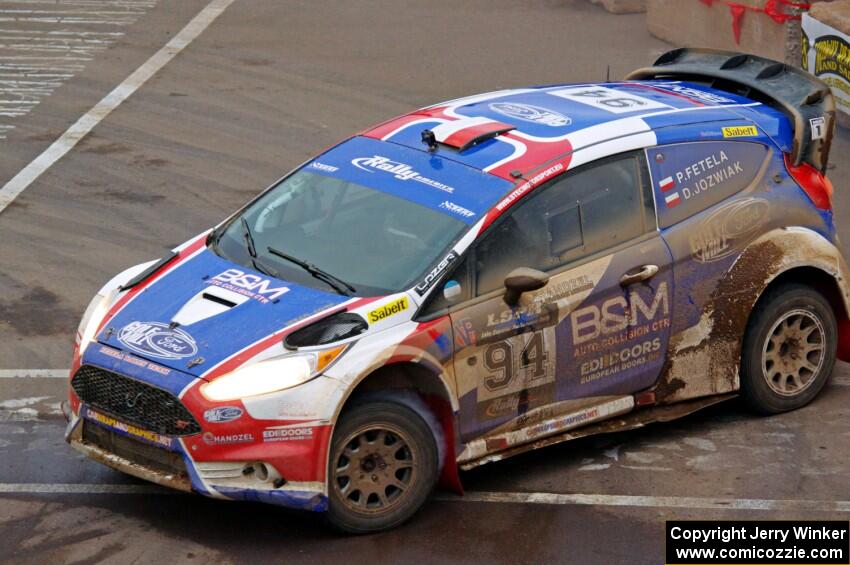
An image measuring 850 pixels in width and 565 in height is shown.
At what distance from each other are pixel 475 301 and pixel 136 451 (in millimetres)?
1846

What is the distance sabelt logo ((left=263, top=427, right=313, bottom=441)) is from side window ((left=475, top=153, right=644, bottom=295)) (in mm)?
1238

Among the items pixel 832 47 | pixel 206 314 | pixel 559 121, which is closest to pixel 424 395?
pixel 206 314

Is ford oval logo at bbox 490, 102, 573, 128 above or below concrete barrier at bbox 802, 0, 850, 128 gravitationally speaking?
above

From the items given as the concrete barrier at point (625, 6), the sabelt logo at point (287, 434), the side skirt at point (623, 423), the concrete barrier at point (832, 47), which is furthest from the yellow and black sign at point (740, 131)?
the concrete barrier at point (625, 6)

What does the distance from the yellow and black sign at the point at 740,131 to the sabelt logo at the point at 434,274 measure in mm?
2100

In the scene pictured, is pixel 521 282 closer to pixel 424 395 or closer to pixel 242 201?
pixel 424 395

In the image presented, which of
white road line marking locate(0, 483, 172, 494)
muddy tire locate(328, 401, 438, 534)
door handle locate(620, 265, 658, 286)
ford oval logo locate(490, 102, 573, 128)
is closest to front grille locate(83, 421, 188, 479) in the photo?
white road line marking locate(0, 483, 172, 494)

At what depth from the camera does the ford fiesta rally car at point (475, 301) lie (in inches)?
265

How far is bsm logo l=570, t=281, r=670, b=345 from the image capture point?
7.55 metres

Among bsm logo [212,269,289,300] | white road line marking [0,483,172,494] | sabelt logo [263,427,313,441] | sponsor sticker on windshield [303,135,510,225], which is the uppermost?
sponsor sticker on windshield [303,135,510,225]

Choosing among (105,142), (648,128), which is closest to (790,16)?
(105,142)

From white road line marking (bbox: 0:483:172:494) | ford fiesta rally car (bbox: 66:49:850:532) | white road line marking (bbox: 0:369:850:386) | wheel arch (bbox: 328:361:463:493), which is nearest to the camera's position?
ford fiesta rally car (bbox: 66:49:850:532)

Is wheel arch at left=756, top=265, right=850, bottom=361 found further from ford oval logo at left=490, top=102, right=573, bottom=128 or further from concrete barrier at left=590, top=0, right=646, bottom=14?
concrete barrier at left=590, top=0, right=646, bottom=14

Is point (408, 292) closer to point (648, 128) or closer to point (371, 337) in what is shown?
point (371, 337)
